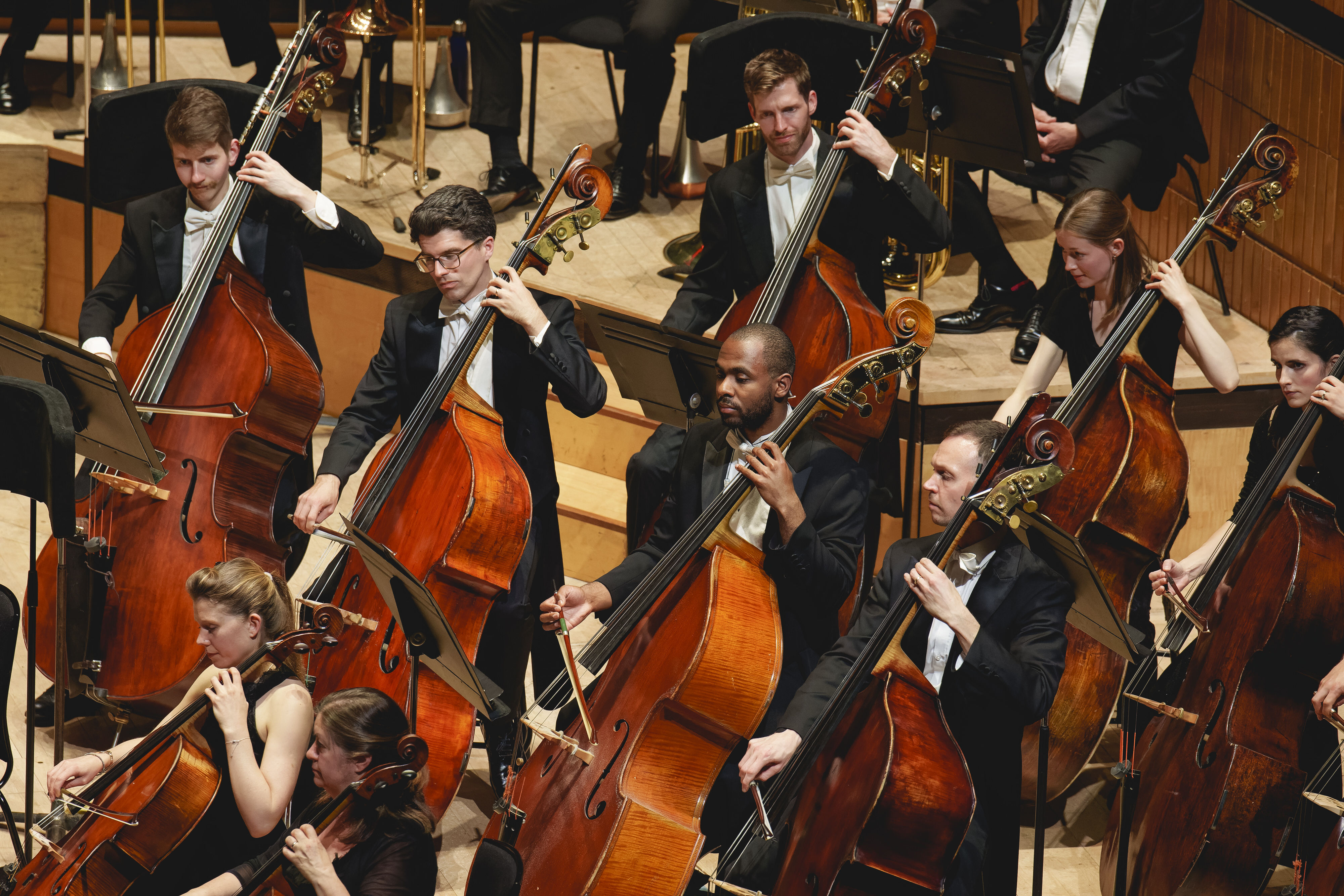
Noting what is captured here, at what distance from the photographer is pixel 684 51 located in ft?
22.5

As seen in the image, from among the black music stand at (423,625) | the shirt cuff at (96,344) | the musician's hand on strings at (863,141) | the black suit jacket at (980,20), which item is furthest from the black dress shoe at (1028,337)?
Result: the shirt cuff at (96,344)

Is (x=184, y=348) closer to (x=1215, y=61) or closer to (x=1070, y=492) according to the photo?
(x=1070, y=492)

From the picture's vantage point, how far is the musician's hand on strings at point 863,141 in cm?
374

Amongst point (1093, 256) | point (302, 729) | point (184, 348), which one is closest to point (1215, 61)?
point (1093, 256)

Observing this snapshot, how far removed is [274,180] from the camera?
3.94 meters

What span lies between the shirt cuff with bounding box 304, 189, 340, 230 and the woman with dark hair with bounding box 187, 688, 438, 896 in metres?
1.51

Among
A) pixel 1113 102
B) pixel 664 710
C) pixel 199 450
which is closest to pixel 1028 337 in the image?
pixel 1113 102

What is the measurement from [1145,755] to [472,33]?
3357 mm

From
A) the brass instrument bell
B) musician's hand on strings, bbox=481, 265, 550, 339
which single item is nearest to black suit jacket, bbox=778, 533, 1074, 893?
musician's hand on strings, bbox=481, 265, 550, 339

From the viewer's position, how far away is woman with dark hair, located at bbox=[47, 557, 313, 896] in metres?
3.07

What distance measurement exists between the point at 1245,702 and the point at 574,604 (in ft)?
4.59

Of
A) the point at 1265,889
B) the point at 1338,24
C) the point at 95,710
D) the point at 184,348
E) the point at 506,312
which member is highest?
the point at 1338,24

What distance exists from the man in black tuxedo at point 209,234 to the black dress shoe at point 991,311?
1819 millimetres

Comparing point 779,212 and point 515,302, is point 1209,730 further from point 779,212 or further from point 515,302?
point 515,302
